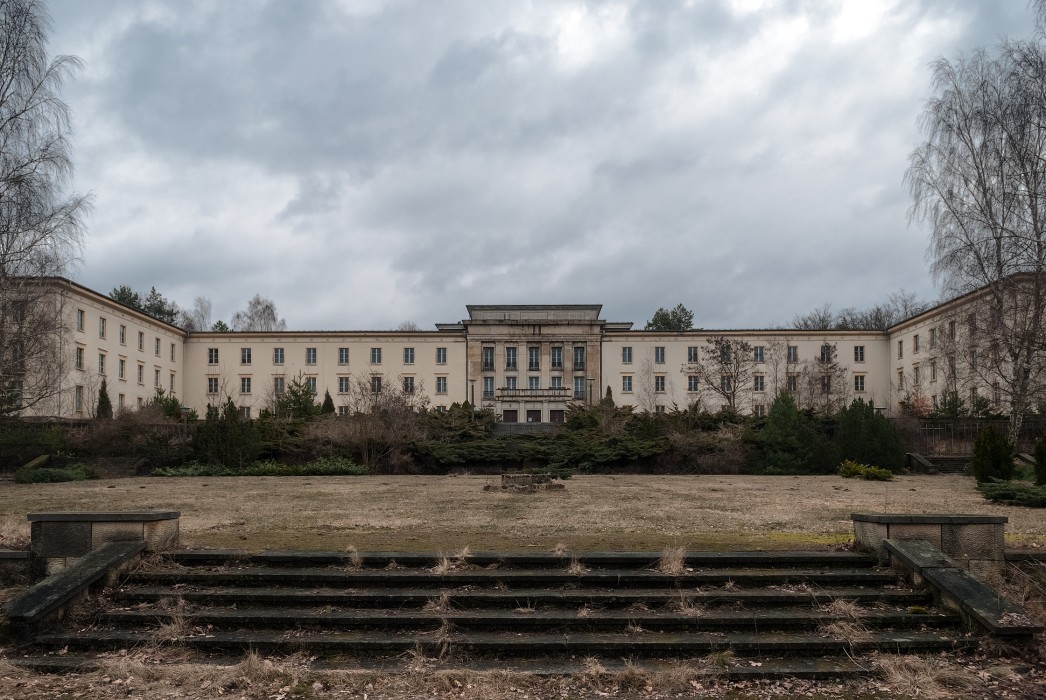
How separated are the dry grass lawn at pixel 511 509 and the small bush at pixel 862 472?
54 cm

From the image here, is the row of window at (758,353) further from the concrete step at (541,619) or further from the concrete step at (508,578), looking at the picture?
the concrete step at (541,619)

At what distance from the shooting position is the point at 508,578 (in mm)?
8320

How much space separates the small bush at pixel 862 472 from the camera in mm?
28219

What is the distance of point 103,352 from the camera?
2295 inches

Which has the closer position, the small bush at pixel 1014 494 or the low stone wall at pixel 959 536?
the low stone wall at pixel 959 536

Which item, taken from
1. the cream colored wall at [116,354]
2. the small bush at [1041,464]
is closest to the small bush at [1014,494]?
the small bush at [1041,464]

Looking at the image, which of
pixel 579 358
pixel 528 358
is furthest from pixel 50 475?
pixel 579 358

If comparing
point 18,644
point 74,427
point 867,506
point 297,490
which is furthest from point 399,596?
point 74,427

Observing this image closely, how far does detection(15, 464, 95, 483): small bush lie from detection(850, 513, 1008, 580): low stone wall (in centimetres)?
2838

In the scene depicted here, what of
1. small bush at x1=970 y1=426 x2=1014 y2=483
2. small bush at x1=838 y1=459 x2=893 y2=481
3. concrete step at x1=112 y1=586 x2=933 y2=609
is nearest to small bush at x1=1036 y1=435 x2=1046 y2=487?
small bush at x1=970 y1=426 x2=1014 y2=483

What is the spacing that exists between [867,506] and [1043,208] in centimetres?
1494

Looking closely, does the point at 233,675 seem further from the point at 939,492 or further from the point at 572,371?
the point at 572,371

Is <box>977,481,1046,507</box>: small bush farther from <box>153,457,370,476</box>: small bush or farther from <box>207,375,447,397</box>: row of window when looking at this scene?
<box>207,375,447,397</box>: row of window

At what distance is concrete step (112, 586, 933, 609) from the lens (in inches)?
311
